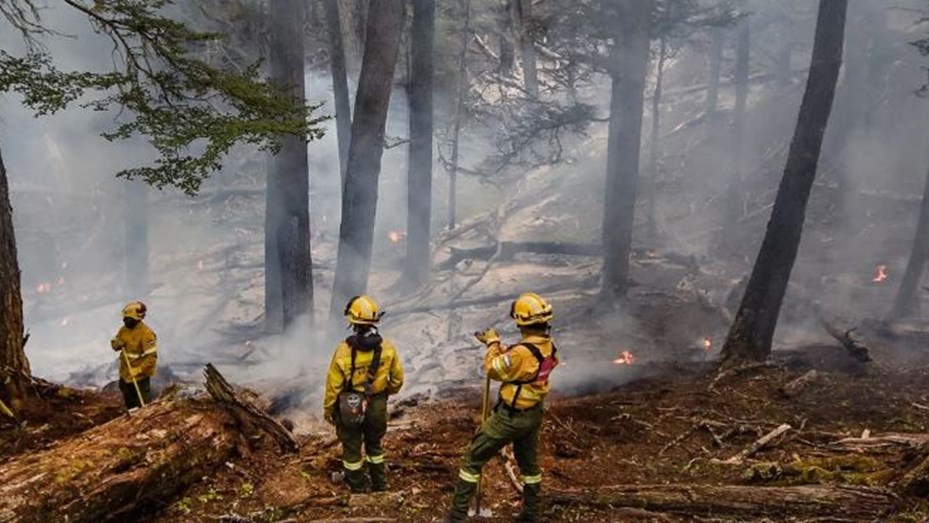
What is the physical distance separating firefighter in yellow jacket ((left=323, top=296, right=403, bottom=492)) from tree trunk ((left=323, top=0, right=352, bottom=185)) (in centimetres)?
942

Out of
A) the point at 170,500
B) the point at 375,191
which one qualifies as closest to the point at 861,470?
the point at 170,500

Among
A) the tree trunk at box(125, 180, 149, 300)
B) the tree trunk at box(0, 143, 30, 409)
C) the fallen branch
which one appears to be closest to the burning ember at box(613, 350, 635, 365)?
the fallen branch

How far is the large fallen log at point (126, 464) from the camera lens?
4.48 m

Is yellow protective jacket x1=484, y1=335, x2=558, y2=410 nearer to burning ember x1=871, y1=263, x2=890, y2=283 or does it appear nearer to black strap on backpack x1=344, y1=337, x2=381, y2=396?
black strap on backpack x1=344, y1=337, x2=381, y2=396

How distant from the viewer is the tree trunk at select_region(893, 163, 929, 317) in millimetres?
15406

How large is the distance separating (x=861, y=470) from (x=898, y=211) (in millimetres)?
19928

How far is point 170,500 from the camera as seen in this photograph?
542 centimetres

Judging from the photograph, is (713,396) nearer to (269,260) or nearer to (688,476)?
(688,476)

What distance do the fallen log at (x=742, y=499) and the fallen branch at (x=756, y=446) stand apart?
1397mm

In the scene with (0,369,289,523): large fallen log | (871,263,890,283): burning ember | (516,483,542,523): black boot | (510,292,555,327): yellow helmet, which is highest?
(510,292,555,327): yellow helmet

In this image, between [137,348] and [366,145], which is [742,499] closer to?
[137,348]

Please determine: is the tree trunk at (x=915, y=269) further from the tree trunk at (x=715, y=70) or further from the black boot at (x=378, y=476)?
the black boot at (x=378, y=476)

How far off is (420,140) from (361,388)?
567 inches

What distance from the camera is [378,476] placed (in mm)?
6082
